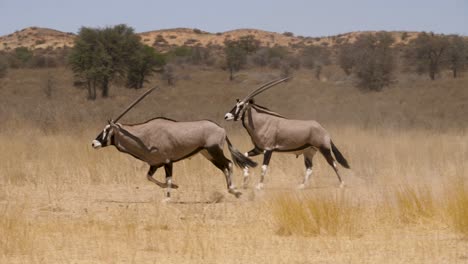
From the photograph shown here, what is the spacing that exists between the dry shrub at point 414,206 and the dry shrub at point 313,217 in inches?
33.3

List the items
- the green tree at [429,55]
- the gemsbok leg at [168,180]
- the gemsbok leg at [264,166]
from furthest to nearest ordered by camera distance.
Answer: the green tree at [429,55] < the gemsbok leg at [264,166] < the gemsbok leg at [168,180]

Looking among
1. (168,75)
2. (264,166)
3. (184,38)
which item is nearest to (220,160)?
(264,166)

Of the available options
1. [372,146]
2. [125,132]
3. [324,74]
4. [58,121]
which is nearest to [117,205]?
[125,132]

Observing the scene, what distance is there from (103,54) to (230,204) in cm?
3160

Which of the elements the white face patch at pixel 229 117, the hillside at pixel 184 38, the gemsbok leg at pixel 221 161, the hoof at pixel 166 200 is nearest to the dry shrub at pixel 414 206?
the gemsbok leg at pixel 221 161

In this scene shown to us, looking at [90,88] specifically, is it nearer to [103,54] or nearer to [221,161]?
[103,54]

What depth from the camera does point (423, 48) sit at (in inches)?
2024

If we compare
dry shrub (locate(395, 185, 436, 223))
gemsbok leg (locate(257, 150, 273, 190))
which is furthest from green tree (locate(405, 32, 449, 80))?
dry shrub (locate(395, 185, 436, 223))

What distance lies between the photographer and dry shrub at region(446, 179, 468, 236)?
8.89m

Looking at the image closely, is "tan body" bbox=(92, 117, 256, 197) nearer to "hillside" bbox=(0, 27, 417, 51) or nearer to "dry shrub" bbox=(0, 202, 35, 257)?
"dry shrub" bbox=(0, 202, 35, 257)

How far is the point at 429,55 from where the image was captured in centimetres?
5053

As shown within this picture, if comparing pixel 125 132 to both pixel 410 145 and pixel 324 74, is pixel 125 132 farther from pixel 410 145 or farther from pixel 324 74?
pixel 324 74

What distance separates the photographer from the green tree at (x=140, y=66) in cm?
4469

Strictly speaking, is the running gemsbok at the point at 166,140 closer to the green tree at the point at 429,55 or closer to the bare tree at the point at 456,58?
the green tree at the point at 429,55
